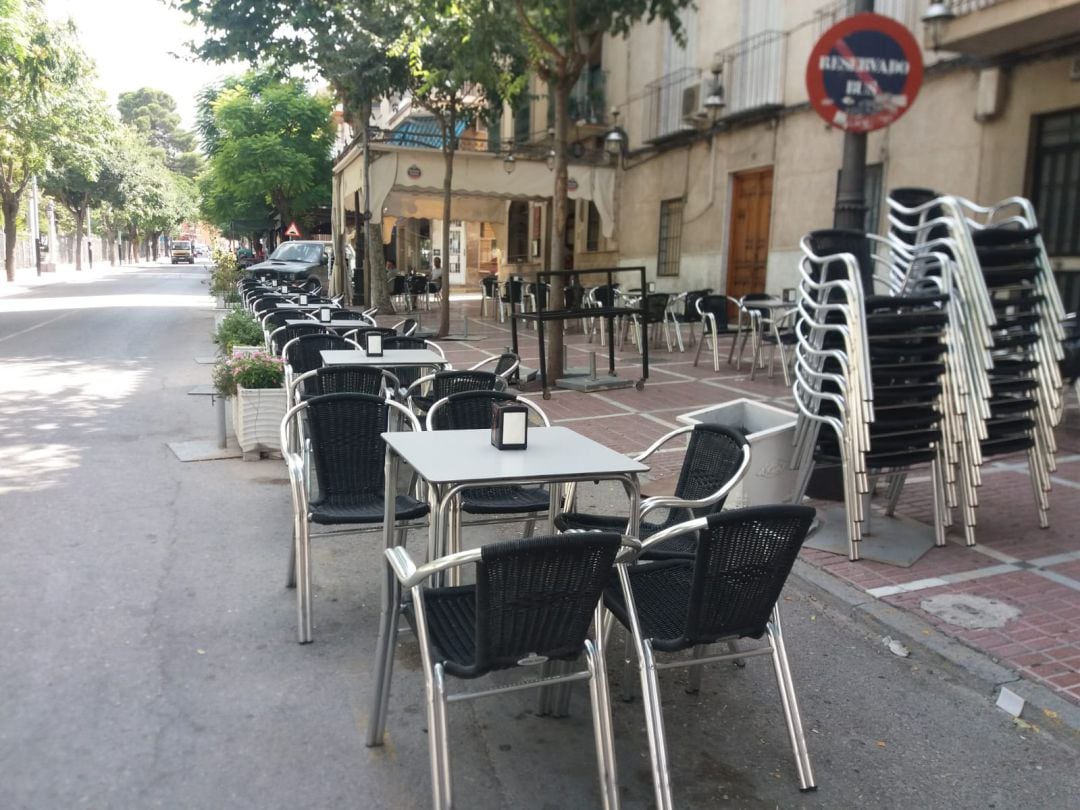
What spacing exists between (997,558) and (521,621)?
3.33 m

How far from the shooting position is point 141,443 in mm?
7281

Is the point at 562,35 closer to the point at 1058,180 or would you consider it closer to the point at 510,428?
the point at 1058,180

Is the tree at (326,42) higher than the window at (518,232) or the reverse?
higher

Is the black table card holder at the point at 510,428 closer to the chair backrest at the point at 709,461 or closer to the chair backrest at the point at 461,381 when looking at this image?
the chair backrest at the point at 709,461

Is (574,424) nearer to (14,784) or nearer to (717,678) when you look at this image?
(717,678)

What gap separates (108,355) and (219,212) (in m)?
28.2

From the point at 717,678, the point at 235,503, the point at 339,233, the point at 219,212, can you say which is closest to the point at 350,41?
the point at 339,233

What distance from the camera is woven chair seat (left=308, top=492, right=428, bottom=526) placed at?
387cm

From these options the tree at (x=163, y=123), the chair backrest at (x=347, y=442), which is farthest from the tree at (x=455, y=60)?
the tree at (x=163, y=123)

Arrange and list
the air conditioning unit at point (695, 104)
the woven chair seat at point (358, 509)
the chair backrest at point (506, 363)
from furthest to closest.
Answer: the air conditioning unit at point (695, 104) → the chair backrest at point (506, 363) → the woven chair seat at point (358, 509)

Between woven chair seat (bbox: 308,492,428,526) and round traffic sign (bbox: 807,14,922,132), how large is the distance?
11.0 feet

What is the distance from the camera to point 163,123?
4259 inches

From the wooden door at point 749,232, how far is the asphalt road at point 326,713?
12.1 m

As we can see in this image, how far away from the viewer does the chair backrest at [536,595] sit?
2277 mm
